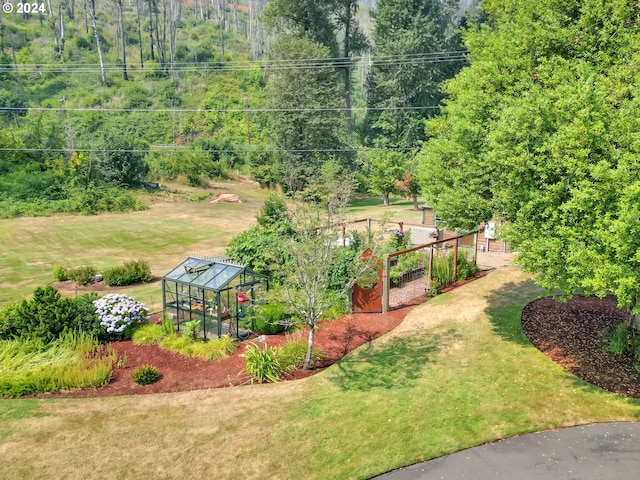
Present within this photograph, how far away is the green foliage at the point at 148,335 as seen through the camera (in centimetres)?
1546

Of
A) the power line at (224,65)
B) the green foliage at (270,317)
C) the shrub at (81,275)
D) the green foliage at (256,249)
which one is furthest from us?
the power line at (224,65)

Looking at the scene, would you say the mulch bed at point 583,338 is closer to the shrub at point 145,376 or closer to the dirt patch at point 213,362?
the dirt patch at point 213,362

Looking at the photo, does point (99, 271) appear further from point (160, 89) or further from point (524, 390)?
point (160, 89)

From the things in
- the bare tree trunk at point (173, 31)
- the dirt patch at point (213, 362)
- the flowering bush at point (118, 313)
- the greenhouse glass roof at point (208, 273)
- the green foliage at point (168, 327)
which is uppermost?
the bare tree trunk at point (173, 31)

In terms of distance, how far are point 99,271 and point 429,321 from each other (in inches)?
649

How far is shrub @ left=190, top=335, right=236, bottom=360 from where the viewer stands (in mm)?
14320

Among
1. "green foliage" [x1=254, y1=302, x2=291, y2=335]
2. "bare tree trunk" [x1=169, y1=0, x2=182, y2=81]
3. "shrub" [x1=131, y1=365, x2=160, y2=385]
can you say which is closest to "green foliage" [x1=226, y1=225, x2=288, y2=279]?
"green foliage" [x1=254, y1=302, x2=291, y2=335]

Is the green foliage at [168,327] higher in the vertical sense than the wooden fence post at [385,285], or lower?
lower

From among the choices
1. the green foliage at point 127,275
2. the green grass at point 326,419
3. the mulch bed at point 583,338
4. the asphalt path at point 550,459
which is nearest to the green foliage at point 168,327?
the green grass at point 326,419

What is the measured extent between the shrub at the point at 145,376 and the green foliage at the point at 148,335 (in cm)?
240

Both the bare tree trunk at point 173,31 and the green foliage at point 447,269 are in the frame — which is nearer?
the green foliage at point 447,269

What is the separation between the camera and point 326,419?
1095 cm

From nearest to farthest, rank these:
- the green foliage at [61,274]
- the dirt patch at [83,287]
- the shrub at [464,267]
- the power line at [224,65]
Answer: the shrub at [464,267], the dirt patch at [83,287], the green foliage at [61,274], the power line at [224,65]

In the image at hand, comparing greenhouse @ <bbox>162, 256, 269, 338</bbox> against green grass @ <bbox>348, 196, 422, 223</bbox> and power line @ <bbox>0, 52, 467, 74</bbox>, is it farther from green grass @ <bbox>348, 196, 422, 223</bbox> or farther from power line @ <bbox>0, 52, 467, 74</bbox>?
power line @ <bbox>0, 52, 467, 74</bbox>
